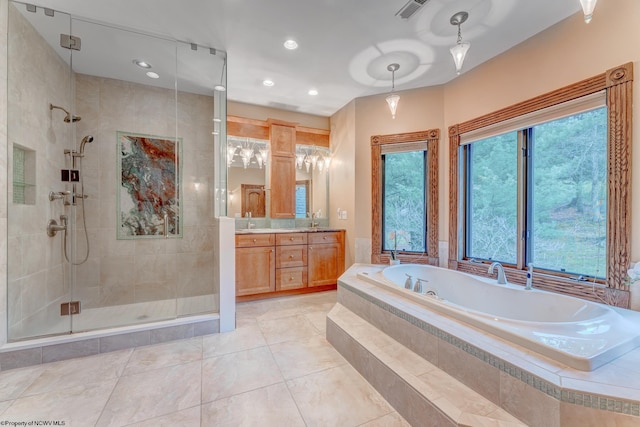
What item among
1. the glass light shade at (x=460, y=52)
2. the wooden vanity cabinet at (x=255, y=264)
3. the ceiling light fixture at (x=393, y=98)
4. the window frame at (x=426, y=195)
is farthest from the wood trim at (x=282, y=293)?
the glass light shade at (x=460, y=52)

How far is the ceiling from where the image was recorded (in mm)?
1956

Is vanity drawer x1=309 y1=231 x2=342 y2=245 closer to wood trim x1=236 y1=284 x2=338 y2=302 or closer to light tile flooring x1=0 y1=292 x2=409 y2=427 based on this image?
wood trim x1=236 y1=284 x2=338 y2=302

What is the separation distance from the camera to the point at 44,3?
76.9 inches

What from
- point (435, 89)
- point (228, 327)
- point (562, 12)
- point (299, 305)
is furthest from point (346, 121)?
point (228, 327)

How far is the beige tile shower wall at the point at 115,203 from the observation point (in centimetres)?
276

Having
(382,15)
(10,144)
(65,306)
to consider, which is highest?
(382,15)

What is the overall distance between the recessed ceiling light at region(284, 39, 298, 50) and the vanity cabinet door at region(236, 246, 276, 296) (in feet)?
7.35

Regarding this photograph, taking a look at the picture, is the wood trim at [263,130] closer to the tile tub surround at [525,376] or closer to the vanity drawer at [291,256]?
the vanity drawer at [291,256]

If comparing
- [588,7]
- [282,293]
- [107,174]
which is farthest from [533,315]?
[107,174]

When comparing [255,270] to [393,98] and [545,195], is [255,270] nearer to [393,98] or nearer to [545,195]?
[393,98]

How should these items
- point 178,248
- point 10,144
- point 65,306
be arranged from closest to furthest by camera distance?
point 10,144, point 65,306, point 178,248

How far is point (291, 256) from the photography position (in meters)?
3.46

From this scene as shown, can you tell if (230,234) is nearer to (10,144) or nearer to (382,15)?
(10,144)

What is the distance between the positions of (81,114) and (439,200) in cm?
409
